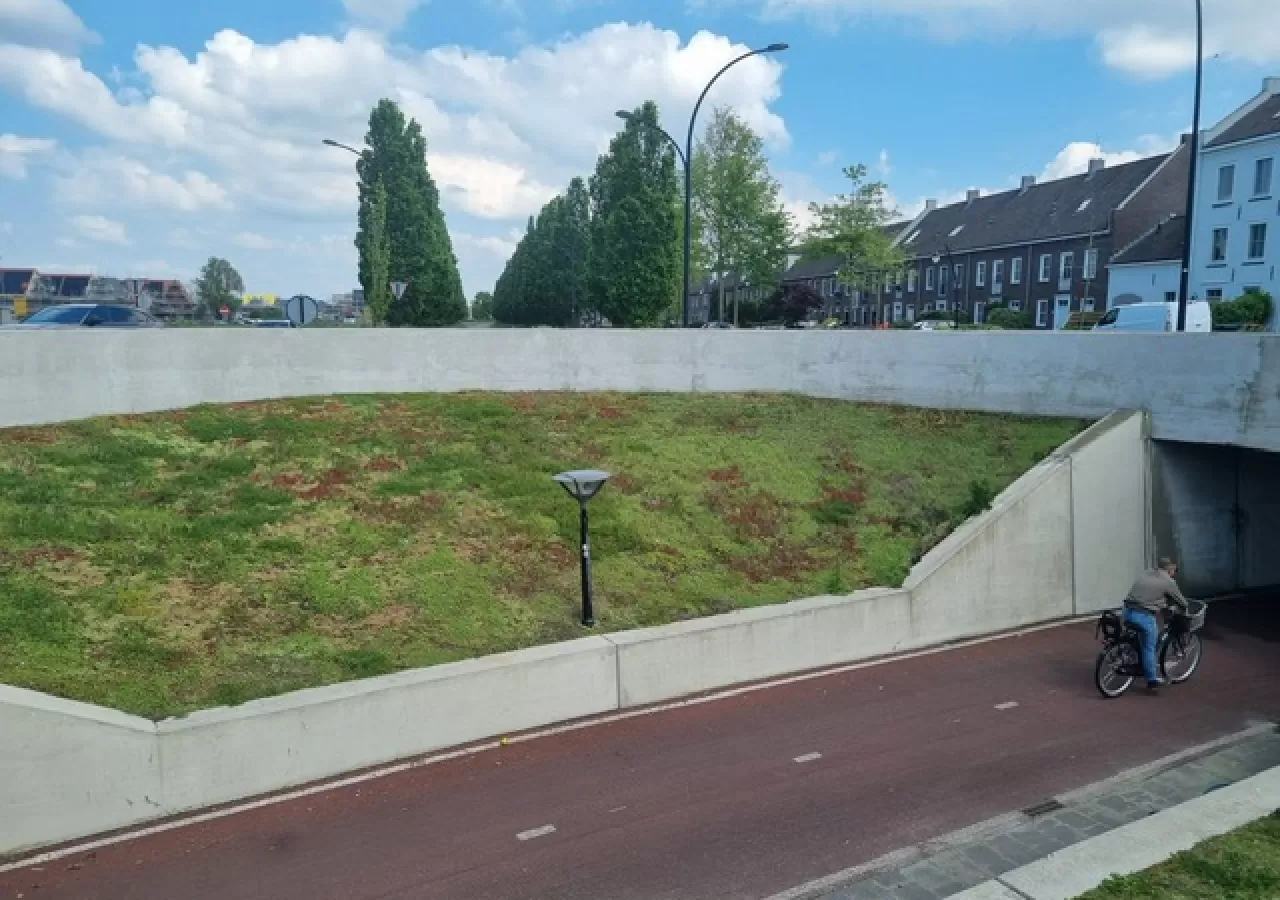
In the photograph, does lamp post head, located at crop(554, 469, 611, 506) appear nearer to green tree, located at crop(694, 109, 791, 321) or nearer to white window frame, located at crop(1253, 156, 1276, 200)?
green tree, located at crop(694, 109, 791, 321)

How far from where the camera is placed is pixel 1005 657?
41.6 feet

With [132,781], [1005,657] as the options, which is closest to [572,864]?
[132,781]

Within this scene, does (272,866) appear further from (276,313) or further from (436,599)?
(276,313)

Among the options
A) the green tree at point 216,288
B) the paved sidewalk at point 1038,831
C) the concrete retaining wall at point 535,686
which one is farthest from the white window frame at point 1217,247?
the green tree at point 216,288

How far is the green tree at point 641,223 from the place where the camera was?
114 ft

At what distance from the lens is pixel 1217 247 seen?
149ft

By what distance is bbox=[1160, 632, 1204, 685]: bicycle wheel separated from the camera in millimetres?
11617

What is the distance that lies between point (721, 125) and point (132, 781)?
44.6 metres

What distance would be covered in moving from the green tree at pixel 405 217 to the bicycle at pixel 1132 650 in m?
34.9

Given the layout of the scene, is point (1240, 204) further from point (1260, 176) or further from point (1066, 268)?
point (1066, 268)

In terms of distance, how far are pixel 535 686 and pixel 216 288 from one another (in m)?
108

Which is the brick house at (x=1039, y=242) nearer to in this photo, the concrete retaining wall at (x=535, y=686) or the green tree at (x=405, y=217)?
the green tree at (x=405, y=217)

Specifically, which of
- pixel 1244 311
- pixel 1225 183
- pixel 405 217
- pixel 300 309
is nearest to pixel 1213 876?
pixel 300 309

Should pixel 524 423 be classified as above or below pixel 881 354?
below
